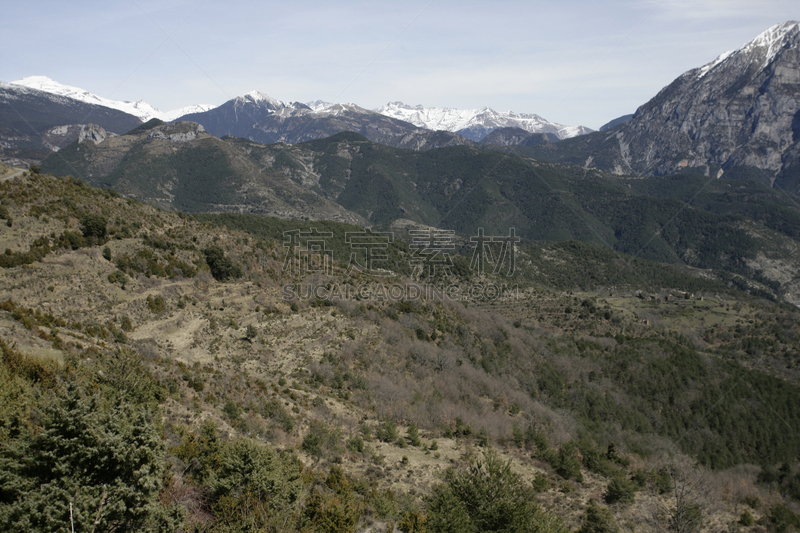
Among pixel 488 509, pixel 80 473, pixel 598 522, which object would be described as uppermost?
pixel 80 473

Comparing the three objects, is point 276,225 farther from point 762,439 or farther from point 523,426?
point 762,439

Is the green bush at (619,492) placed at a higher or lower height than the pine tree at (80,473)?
lower

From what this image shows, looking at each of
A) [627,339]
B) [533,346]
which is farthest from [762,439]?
[533,346]

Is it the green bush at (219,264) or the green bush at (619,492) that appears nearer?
the green bush at (619,492)

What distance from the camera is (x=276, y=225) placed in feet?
397

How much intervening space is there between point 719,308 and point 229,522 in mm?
138686

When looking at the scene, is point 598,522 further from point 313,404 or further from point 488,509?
point 313,404

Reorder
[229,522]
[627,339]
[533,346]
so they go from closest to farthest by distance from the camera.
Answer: [229,522] → [533,346] → [627,339]

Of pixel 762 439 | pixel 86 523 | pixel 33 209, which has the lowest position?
pixel 762 439

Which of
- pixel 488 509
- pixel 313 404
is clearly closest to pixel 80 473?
pixel 488 509

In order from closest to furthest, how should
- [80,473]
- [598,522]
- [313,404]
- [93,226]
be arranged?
[80,473], [598,522], [313,404], [93,226]

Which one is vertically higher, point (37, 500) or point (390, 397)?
point (37, 500)

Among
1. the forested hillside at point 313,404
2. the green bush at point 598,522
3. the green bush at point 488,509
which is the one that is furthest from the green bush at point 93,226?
the green bush at point 598,522

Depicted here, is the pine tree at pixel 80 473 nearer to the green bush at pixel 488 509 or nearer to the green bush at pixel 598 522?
the green bush at pixel 488 509
